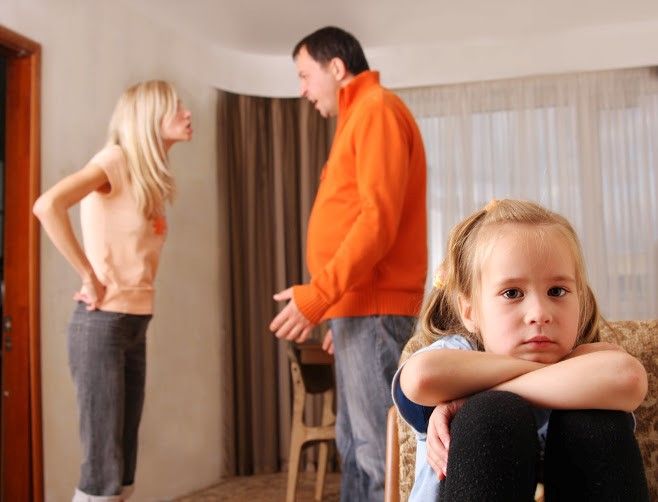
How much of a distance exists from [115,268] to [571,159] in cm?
320

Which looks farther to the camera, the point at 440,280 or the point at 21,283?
the point at 21,283

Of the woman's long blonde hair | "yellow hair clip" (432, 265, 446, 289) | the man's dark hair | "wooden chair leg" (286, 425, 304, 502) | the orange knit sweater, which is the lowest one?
"wooden chair leg" (286, 425, 304, 502)

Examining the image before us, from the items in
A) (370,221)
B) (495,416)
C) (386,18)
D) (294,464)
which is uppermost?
(386,18)

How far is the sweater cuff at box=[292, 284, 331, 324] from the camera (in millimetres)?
1823

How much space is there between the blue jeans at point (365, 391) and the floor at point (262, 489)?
84.6 inches

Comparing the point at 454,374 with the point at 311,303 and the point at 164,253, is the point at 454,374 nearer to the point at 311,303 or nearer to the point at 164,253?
the point at 311,303

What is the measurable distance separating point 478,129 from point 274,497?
2459mm

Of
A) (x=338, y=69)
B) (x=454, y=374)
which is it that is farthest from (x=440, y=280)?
(x=338, y=69)

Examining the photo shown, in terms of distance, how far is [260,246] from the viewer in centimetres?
469

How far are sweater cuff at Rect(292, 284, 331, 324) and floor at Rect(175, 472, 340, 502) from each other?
2.33 meters

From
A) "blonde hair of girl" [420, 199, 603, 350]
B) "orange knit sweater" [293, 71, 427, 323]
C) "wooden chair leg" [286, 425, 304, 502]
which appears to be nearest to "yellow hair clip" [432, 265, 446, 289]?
"blonde hair of girl" [420, 199, 603, 350]

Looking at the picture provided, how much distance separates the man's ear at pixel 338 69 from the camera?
2139 mm

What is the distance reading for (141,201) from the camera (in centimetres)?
228

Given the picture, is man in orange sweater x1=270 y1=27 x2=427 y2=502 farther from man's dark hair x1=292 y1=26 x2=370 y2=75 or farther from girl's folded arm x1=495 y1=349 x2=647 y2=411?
girl's folded arm x1=495 y1=349 x2=647 y2=411
